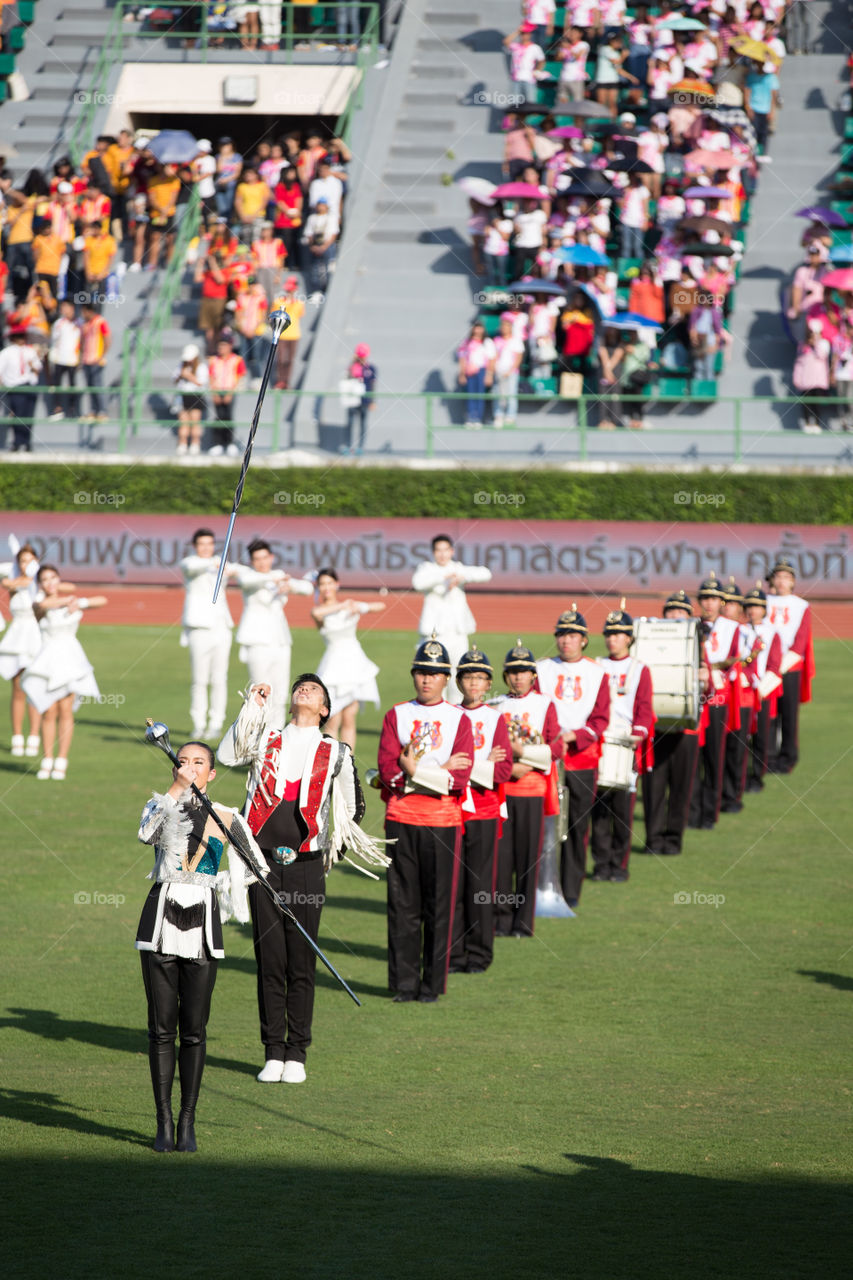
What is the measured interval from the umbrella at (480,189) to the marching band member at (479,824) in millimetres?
23137

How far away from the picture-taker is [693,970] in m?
10.9

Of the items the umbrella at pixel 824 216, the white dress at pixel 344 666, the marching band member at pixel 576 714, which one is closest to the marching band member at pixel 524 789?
the marching band member at pixel 576 714

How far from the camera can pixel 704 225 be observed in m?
30.2

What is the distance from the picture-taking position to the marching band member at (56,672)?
16.2 metres

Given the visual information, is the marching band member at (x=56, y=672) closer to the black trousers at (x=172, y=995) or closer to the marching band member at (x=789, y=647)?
the marching band member at (x=789, y=647)

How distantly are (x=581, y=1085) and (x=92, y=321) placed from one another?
24209 millimetres

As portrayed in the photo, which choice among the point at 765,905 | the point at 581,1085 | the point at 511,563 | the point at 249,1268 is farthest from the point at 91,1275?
the point at 511,563

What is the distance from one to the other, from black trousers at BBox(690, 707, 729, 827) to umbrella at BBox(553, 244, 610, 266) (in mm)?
15748

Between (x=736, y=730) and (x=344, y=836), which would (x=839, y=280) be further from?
(x=344, y=836)

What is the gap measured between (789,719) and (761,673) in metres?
1.28

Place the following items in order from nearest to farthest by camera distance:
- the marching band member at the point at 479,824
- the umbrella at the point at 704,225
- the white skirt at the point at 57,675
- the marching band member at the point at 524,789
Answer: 1. the marching band member at the point at 479,824
2. the marching band member at the point at 524,789
3. the white skirt at the point at 57,675
4. the umbrella at the point at 704,225

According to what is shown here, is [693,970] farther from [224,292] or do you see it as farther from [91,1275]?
[224,292]

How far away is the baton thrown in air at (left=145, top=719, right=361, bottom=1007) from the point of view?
7188 mm

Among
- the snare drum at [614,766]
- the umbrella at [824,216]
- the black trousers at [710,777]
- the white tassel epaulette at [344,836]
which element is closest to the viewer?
the white tassel epaulette at [344,836]
